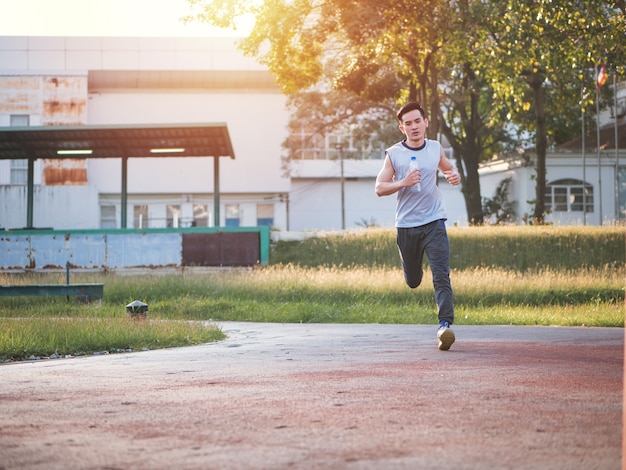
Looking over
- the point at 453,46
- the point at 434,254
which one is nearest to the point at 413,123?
the point at 434,254

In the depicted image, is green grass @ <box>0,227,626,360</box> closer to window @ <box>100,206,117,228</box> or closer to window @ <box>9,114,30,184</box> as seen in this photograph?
window @ <box>9,114,30,184</box>

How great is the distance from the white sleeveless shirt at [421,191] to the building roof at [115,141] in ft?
66.6

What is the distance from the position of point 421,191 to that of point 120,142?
23.9 m

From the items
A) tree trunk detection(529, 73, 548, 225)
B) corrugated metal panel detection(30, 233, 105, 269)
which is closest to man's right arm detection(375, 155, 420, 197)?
corrugated metal panel detection(30, 233, 105, 269)

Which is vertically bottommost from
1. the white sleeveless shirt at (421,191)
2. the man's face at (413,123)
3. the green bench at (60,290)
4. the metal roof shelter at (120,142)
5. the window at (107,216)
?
the green bench at (60,290)

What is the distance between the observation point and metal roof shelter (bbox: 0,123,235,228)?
3086 cm

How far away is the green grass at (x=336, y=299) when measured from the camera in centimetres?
1206

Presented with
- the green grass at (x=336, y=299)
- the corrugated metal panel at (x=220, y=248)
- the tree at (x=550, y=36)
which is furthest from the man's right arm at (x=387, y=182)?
the corrugated metal panel at (x=220, y=248)

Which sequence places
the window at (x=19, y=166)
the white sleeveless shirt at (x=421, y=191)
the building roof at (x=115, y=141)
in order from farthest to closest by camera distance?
1. the window at (x=19, y=166)
2. the building roof at (x=115, y=141)
3. the white sleeveless shirt at (x=421, y=191)

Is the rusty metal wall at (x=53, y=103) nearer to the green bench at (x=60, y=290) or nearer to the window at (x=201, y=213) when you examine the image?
the window at (x=201, y=213)

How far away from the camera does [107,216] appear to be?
5906cm

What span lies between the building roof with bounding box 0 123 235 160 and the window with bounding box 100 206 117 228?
24.1 meters

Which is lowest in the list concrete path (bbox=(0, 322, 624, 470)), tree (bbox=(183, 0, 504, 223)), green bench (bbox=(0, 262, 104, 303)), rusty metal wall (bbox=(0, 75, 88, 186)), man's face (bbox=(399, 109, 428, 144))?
concrete path (bbox=(0, 322, 624, 470))

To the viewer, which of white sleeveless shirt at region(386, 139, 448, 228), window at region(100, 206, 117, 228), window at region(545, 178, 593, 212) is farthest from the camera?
window at region(100, 206, 117, 228)
